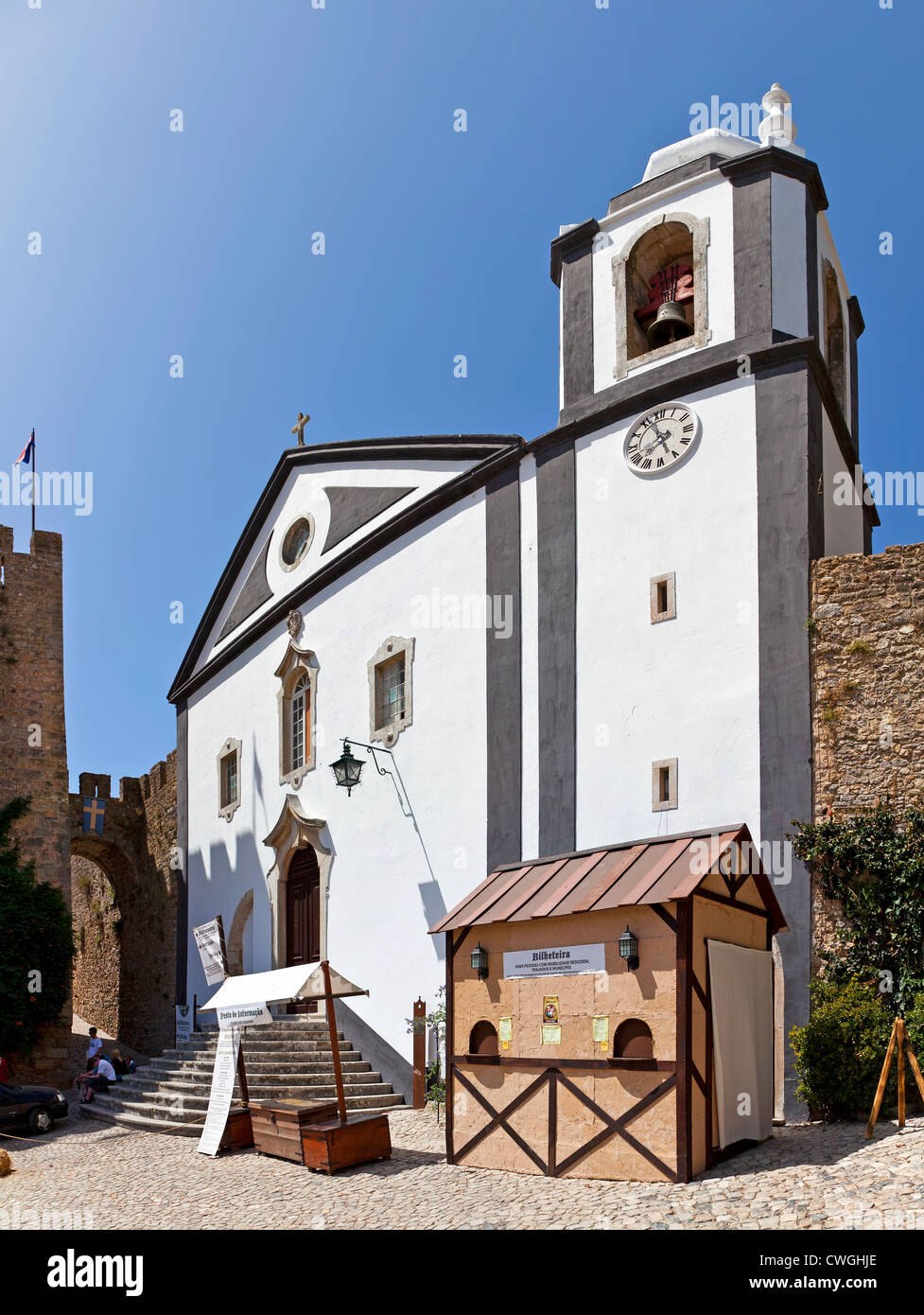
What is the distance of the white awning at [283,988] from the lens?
1140 centimetres

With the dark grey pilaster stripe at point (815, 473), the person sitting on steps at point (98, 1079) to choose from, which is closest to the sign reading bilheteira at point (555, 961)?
the dark grey pilaster stripe at point (815, 473)

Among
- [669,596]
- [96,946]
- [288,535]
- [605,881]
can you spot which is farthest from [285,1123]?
[96,946]

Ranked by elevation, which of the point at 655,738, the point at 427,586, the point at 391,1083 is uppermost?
the point at 427,586

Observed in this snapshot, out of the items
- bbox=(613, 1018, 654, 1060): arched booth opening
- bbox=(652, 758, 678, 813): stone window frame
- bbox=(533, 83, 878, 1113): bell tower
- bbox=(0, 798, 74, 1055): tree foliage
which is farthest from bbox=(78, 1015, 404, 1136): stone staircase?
bbox=(613, 1018, 654, 1060): arched booth opening

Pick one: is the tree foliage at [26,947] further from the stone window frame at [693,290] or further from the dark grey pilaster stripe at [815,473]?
the dark grey pilaster stripe at [815,473]

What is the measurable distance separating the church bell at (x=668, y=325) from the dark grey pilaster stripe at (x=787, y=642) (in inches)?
62.6

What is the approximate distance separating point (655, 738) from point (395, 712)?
503cm

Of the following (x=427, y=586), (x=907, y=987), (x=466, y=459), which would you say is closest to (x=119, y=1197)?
(x=907, y=987)

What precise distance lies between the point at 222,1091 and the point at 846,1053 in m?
6.23

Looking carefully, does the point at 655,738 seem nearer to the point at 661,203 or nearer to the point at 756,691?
the point at 756,691

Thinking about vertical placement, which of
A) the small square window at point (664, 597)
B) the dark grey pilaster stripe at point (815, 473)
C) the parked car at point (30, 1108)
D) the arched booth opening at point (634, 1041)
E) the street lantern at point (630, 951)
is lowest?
the parked car at point (30, 1108)

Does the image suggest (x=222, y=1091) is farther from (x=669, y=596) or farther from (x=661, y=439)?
(x=661, y=439)

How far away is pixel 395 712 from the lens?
1659 cm
